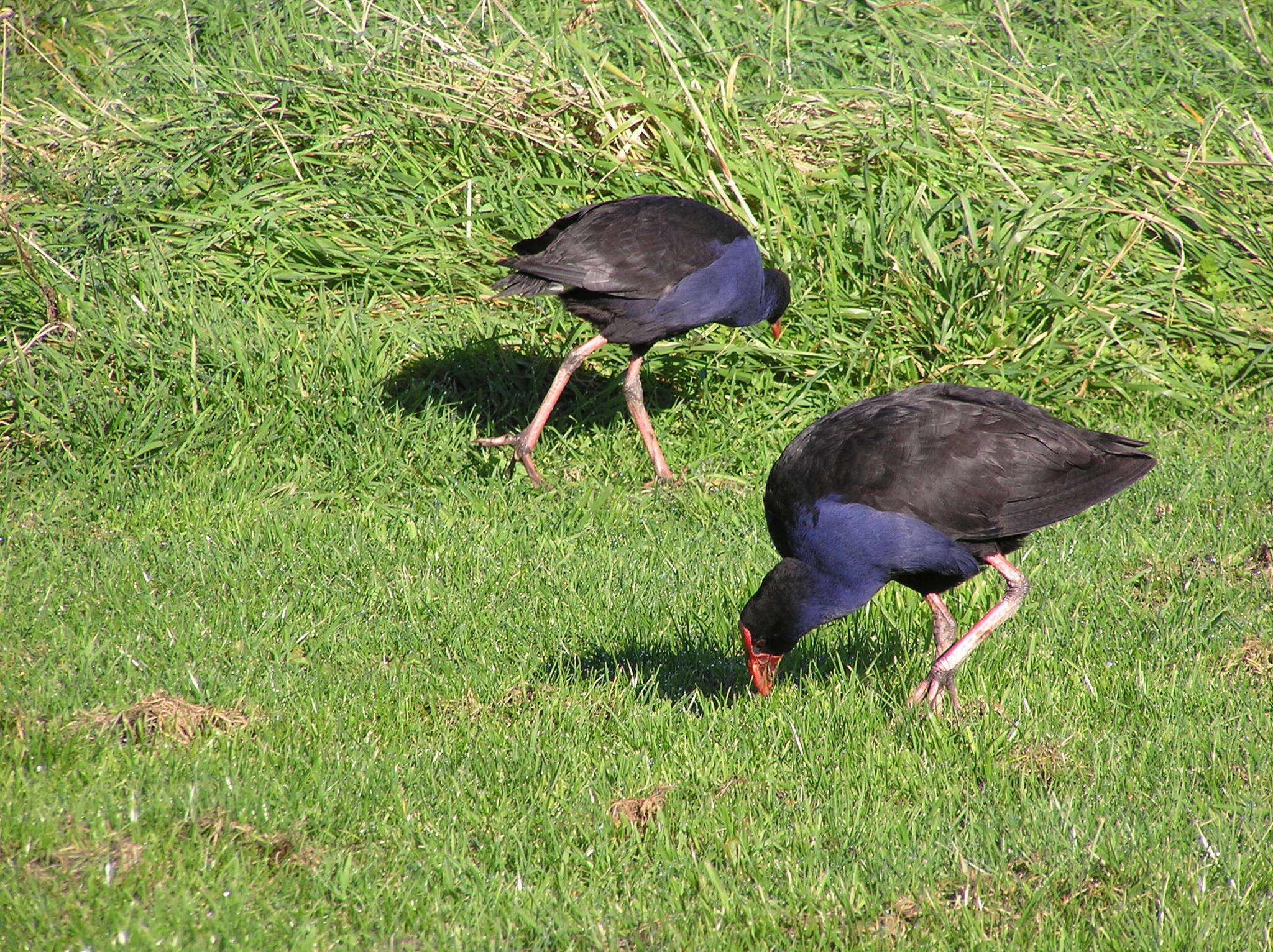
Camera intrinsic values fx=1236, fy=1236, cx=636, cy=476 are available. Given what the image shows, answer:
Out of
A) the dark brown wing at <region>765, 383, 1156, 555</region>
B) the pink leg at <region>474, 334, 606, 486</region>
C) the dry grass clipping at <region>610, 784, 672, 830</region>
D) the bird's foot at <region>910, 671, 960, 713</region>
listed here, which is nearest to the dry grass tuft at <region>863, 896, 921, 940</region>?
the dry grass clipping at <region>610, 784, 672, 830</region>

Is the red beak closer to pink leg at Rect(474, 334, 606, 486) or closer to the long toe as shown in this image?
pink leg at Rect(474, 334, 606, 486)

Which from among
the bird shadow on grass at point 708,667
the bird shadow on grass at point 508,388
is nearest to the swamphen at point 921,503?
the bird shadow on grass at point 708,667

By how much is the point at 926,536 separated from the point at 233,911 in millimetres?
2106

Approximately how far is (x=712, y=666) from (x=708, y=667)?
1cm

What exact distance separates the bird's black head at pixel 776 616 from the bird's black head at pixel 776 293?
267 cm

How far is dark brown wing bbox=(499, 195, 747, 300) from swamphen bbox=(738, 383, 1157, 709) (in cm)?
210

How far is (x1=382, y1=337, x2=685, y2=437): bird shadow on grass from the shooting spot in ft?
20.7

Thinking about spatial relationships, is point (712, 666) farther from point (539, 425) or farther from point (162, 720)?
point (539, 425)

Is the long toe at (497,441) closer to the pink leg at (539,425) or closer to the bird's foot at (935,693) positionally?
the pink leg at (539,425)

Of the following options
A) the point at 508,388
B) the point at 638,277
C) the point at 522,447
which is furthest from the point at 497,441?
the point at 638,277

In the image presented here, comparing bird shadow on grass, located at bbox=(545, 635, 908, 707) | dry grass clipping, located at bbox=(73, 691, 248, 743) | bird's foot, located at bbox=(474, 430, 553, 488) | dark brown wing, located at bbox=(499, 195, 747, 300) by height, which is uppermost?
dark brown wing, located at bbox=(499, 195, 747, 300)

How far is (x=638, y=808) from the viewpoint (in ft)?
10.9

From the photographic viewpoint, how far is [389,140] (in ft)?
22.8

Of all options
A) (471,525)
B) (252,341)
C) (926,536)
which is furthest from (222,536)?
(926,536)
